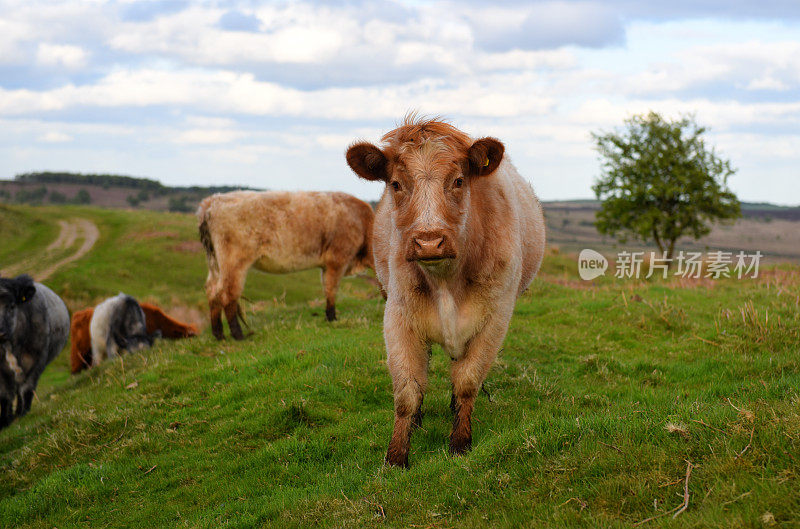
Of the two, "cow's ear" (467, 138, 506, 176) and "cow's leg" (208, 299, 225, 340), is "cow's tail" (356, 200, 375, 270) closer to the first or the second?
"cow's leg" (208, 299, 225, 340)

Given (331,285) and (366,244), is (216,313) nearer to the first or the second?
(331,285)

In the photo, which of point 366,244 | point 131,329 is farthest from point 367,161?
point 131,329

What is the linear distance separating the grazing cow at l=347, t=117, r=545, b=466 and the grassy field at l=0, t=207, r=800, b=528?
0.69 meters

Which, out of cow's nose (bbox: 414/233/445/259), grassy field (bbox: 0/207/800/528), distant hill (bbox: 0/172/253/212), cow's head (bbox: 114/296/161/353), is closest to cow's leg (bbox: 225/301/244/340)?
grassy field (bbox: 0/207/800/528)

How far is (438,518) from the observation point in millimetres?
4547

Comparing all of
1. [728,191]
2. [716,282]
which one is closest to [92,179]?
[728,191]

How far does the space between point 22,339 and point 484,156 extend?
1141cm

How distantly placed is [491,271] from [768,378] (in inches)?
167

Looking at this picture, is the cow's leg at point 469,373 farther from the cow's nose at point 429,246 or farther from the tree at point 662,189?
the tree at point 662,189

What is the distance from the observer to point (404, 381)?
586 centimetres

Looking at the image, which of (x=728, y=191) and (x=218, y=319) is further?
(x=728, y=191)

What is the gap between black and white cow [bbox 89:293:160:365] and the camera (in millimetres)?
15367

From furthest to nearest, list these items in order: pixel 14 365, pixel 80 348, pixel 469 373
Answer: pixel 80 348 < pixel 14 365 < pixel 469 373

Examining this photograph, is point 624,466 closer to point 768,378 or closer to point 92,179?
point 768,378
